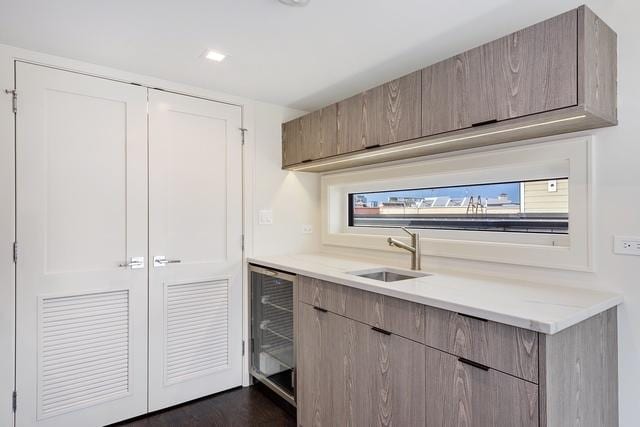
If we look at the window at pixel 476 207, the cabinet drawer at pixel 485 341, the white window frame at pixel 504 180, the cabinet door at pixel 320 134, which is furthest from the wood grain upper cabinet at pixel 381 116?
the cabinet drawer at pixel 485 341

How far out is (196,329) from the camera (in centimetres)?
271

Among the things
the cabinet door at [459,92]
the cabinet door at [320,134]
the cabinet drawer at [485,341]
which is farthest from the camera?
the cabinet door at [320,134]

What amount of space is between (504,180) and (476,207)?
0.93 ft

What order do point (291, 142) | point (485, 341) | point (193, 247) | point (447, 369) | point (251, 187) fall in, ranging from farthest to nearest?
1. point (291, 142)
2. point (251, 187)
3. point (193, 247)
4. point (447, 369)
5. point (485, 341)

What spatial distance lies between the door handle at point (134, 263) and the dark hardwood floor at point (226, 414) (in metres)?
1.04

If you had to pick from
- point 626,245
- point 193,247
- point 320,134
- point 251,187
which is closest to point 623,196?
point 626,245

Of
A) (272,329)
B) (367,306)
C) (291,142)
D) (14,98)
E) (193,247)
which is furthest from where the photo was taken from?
(291,142)

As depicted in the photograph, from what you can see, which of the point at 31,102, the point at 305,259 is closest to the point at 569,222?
the point at 305,259

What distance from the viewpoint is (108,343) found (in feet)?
7.73

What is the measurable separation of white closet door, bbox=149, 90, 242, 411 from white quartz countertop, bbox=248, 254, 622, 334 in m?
0.90

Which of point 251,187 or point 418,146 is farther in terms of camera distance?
point 251,187

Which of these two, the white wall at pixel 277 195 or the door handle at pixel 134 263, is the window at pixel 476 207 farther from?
the door handle at pixel 134 263

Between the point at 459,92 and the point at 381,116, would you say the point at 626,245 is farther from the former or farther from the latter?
the point at 381,116

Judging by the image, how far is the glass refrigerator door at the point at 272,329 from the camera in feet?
8.82
